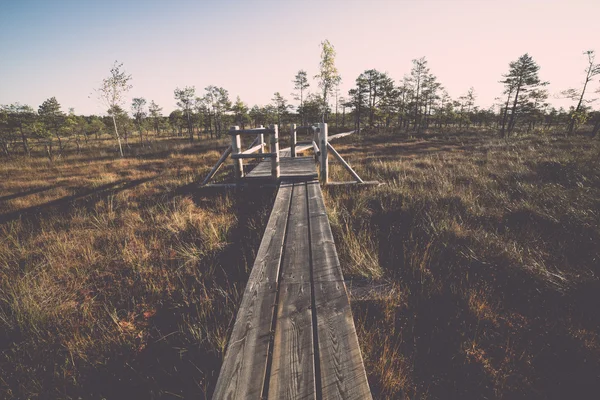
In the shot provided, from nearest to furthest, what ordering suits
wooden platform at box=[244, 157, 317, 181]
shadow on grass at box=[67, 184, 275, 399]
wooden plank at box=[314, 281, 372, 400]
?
wooden plank at box=[314, 281, 372, 400], shadow on grass at box=[67, 184, 275, 399], wooden platform at box=[244, 157, 317, 181]

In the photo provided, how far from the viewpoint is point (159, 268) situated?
3377mm

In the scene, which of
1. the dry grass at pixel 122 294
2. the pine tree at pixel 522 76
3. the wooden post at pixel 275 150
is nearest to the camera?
the dry grass at pixel 122 294

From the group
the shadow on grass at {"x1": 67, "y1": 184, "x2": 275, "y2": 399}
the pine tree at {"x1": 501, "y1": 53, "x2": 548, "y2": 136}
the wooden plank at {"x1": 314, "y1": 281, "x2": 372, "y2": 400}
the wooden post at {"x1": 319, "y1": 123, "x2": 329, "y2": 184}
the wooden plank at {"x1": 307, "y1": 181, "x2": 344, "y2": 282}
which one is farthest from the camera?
the pine tree at {"x1": 501, "y1": 53, "x2": 548, "y2": 136}

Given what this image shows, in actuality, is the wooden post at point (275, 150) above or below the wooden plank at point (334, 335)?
above

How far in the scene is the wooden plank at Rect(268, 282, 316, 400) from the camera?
132 cm

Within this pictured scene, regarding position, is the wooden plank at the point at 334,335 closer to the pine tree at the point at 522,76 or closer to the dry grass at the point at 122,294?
the dry grass at the point at 122,294

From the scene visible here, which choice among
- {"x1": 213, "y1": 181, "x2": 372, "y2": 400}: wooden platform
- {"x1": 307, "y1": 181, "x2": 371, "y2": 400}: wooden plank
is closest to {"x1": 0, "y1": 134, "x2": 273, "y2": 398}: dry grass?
{"x1": 213, "y1": 181, "x2": 372, "y2": 400}: wooden platform

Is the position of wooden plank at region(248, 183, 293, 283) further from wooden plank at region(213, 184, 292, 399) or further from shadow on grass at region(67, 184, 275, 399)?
shadow on grass at region(67, 184, 275, 399)

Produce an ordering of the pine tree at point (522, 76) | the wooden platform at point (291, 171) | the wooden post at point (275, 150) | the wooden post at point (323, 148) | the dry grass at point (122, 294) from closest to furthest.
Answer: the dry grass at point (122, 294), the wooden post at point (275, 150), the wooden platform at point (291, 171), the wooden post at point (323, 148), the pine tree at point (522, 76)

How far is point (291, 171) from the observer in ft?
21.9

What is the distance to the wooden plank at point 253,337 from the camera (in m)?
1.34

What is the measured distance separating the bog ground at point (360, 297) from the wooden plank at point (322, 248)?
0.46 meters

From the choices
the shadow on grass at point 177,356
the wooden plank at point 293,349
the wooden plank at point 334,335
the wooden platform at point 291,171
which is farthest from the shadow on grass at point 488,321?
the wooden platform at point 291,171

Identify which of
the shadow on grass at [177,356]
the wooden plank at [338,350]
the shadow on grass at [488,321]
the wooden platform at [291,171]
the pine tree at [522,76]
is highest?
the pine tree at [522,76]
